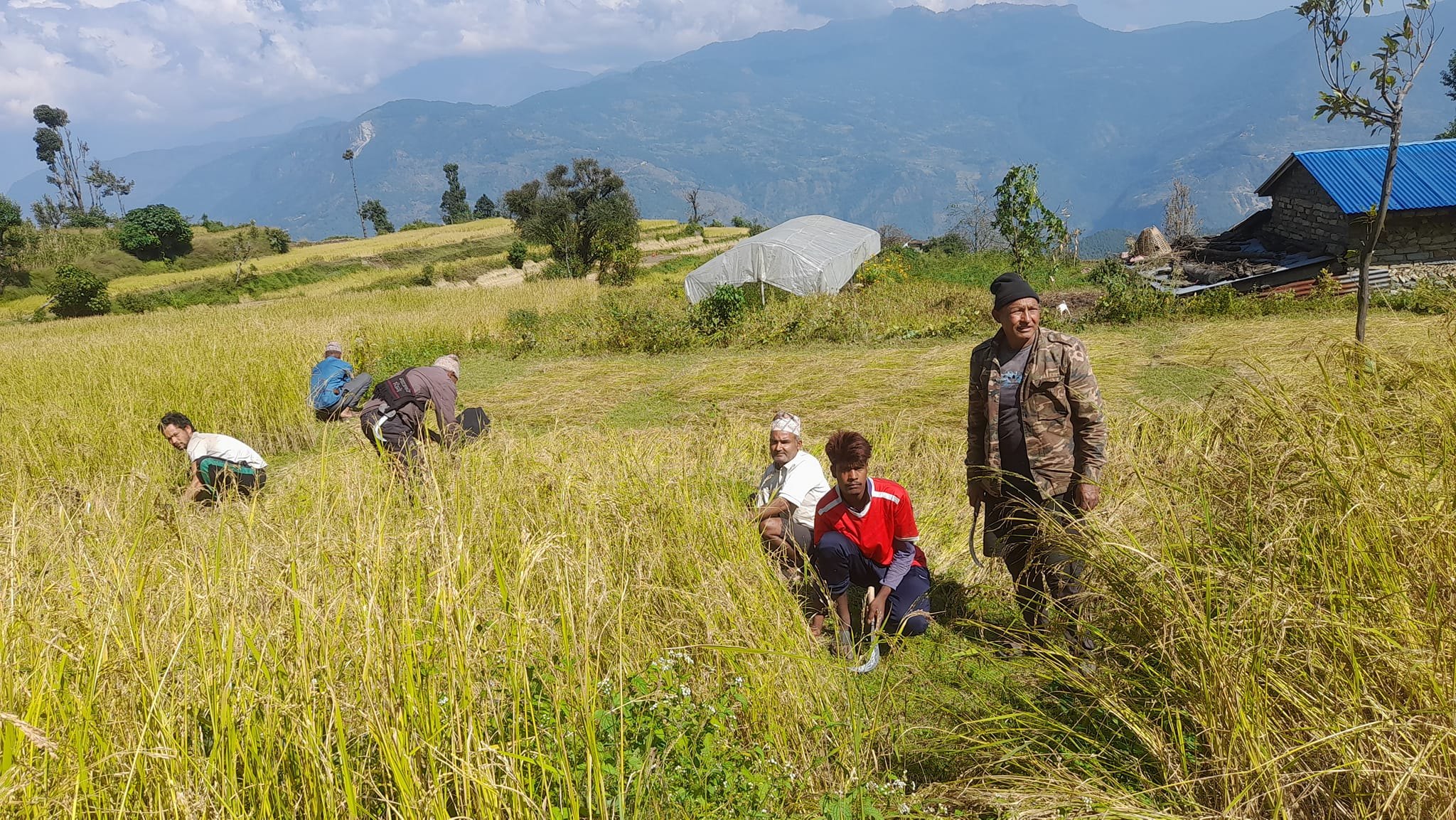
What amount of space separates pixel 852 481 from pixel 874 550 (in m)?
0.37

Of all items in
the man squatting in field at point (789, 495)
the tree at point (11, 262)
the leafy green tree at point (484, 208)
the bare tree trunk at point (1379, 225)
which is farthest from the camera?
the leafy green tree at point (484, 208)

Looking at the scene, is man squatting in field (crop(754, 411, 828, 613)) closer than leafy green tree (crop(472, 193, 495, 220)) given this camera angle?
Yes

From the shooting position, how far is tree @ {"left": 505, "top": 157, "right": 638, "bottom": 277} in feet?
110

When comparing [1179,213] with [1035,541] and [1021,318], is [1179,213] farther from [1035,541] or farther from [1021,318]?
[1035,541]

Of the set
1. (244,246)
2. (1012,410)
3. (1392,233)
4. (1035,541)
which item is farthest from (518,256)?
(1035,541)

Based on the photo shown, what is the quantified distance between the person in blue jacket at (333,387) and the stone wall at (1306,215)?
60.9 ft

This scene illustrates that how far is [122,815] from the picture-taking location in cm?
166

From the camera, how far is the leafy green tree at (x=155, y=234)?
4766 centimetres

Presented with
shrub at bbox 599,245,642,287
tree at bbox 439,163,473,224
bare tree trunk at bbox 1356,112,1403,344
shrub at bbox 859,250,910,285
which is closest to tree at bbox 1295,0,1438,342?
bare tree trunk at bbox 1356,112,1403,344

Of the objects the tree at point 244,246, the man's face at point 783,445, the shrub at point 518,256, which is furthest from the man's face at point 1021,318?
the tree at point 244,246

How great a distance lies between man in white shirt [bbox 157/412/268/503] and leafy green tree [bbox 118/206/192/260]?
5180 centimetres

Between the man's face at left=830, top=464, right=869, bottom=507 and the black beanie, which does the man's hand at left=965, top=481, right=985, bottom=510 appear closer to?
the man's face at left=830, top=464, right=869, bottom=507

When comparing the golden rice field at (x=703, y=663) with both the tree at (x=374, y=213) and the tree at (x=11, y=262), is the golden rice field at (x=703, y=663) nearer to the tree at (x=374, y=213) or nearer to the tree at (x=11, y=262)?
the tree at (x=11, y=262)

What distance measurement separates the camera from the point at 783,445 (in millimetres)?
4105
